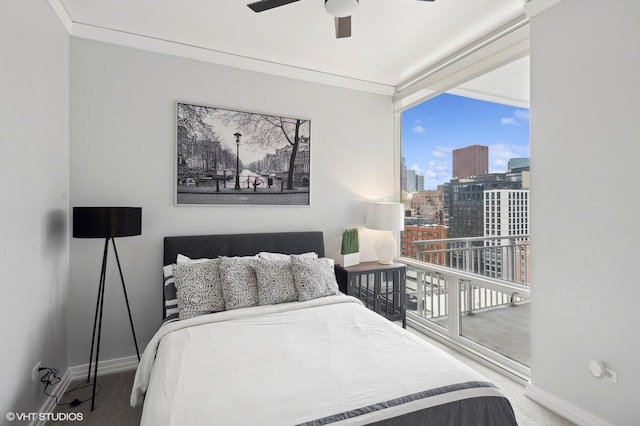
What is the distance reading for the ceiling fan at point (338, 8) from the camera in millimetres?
1842

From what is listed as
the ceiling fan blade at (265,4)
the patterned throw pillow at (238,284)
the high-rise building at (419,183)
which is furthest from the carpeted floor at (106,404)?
the high-rise building at (419,183)

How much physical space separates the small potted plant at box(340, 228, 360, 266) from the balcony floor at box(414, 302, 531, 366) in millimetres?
1261

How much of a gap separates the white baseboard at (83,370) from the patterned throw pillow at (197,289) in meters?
0.99

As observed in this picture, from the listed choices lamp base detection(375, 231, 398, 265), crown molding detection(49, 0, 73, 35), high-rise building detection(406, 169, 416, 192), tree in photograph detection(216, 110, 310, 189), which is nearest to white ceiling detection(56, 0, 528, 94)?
crown molding detection(49, 0, 73, 35)

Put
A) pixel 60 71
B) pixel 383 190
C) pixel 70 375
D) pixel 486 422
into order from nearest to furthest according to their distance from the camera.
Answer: pixel 486 422 → pixel 60 71 → pixel 70 375 → pixel 383 190

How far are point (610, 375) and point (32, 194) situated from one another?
3669 millimetres

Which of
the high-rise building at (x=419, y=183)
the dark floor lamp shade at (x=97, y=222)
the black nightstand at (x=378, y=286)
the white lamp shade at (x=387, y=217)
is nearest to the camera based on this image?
the dark floor lamp shade at (x=97, y=222)

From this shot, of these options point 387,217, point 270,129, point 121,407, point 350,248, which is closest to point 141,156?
point 270,129

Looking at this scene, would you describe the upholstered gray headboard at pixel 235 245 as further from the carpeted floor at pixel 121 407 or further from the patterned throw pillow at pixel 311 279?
the carpeted floor at pixel 121 407

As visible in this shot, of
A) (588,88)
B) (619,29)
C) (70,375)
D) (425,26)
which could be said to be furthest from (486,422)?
(70,375)

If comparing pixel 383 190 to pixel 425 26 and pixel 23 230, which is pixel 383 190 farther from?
pixel 23 230

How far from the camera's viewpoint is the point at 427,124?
3717 mm

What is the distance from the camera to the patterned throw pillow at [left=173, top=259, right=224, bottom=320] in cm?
233

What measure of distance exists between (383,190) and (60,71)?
3.30 metres
